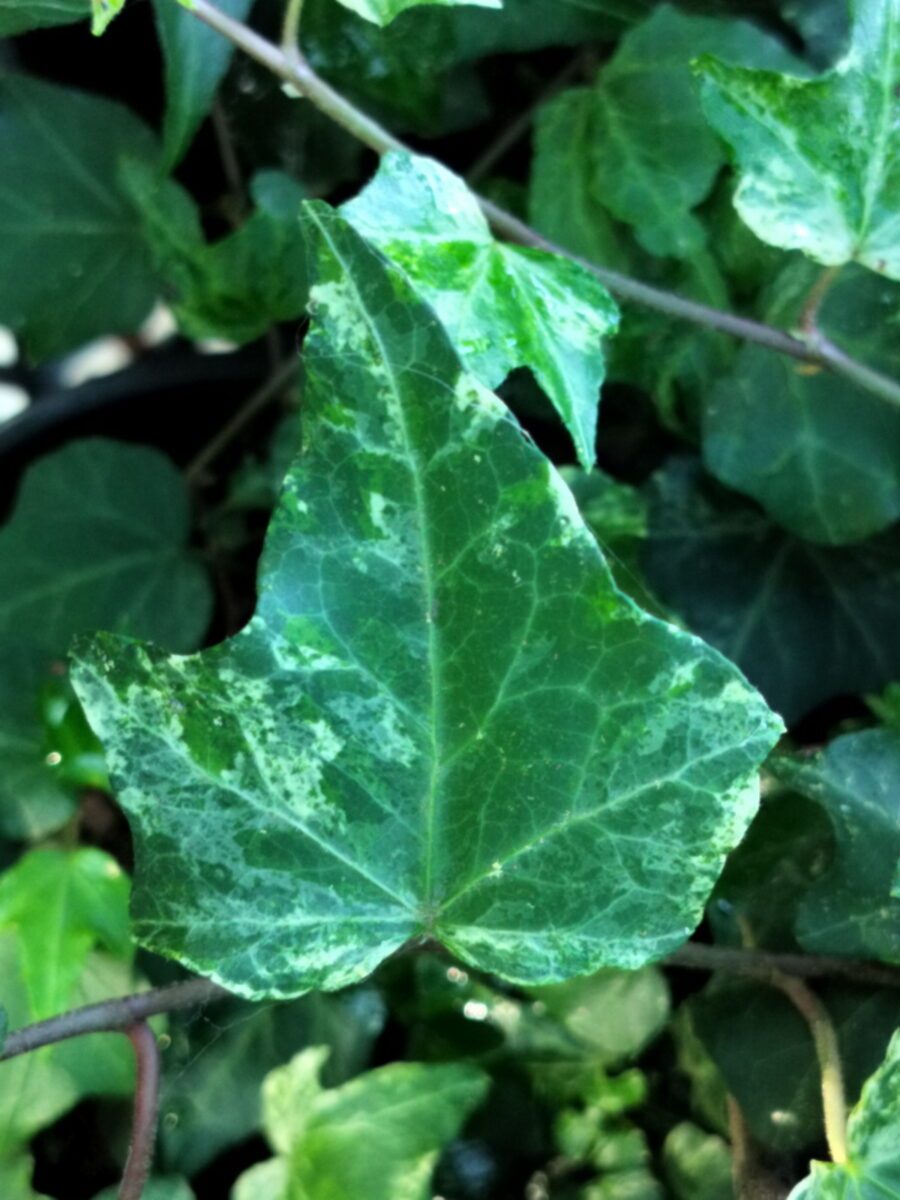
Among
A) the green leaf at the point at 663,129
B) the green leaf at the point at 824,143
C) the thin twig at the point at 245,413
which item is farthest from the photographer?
the thin twig at the point at 245,413

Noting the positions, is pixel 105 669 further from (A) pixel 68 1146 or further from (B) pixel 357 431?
(A) pixel 68 1146

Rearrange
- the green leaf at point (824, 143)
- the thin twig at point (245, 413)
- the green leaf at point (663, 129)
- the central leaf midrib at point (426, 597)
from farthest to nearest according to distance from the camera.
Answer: the thin twig at point (245, 413) → the green leaf at point (663, 129) → the green leaf at point (824, 143) → the central leaf midrib at point (426, 597)

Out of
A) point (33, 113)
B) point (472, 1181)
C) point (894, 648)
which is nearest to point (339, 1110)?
point (472, 1181)

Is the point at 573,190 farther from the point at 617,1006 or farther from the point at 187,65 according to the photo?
the point at 617,1006

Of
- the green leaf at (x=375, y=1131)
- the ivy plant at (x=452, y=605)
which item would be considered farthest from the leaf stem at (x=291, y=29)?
the green leaf at (x=375, y=1131)

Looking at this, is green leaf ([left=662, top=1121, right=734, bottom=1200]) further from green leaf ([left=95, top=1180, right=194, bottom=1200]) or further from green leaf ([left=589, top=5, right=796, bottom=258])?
green leaf ([left=589, top=5, right=796, bottom=258])

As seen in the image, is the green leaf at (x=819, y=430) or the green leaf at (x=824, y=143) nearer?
the green leaf at (x=824, y=143)

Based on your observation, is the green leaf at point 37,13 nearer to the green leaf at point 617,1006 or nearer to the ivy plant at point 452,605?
the ivy plant at point 452,605

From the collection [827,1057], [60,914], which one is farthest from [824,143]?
[60,914]
